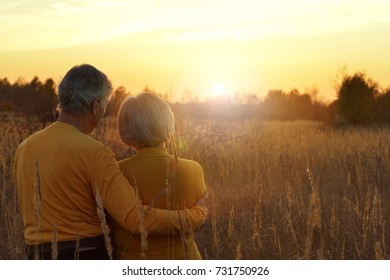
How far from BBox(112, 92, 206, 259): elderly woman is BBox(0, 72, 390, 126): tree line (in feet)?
9.78

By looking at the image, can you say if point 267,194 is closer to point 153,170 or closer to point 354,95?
point 153,170

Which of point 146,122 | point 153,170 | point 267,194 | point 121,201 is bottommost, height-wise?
point 267,194

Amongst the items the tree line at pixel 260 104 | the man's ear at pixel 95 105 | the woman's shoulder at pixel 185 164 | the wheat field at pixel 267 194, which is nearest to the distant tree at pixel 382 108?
the tree line at pixel 260 104

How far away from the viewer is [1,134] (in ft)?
21.1

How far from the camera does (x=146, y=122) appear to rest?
2.82 meters

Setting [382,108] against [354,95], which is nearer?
[382,108]

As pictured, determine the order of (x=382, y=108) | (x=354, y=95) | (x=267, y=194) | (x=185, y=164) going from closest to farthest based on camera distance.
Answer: (x=185, y=164) → (x=267, y=194) → (x=382, y=108) → (x=354, y=95)

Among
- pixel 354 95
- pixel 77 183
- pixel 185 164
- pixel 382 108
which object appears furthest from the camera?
pixel 354 95

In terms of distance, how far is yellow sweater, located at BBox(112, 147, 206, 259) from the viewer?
2.82 metres

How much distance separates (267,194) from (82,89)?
3931mm

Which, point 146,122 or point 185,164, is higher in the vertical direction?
point 146,122

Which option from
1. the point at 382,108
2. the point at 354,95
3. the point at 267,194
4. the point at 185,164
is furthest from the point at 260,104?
the point at 185,164
